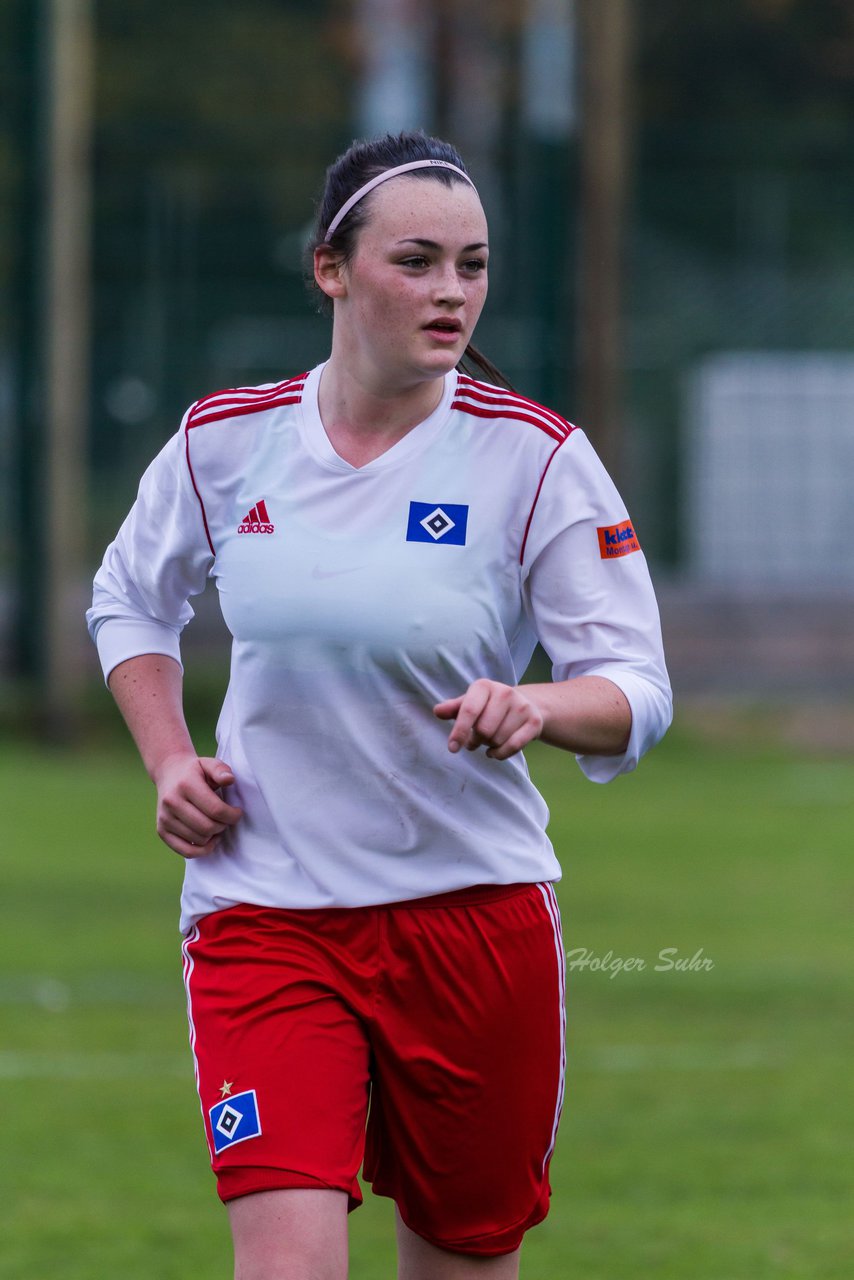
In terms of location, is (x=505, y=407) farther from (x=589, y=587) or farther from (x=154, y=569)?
(x=154, y=569)

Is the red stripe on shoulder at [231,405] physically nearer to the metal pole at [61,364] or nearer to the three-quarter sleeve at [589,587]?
the three-quarter sleeve at [589,587]

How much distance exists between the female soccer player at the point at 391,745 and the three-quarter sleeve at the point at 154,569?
2cm

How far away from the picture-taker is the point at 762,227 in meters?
23.2

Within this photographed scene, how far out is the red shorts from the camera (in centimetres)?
355

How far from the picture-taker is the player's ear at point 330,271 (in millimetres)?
3701

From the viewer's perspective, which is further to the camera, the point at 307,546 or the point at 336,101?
the point at 336,101

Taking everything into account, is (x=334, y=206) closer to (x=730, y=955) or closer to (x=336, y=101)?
(x=730, y=955)

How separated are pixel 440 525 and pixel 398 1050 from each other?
798mm

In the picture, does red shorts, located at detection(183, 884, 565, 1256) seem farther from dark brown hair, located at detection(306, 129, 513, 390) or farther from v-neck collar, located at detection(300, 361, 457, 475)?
dark brown hair, located at detection(306, 129, 513, 390)

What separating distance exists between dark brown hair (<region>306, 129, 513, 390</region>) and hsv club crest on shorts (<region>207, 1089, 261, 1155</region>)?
1284mm

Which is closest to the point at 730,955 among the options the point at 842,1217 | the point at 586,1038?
the point at 586,1038

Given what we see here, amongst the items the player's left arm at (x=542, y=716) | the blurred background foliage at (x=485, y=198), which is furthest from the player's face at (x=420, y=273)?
the blurred background foliage at (x=485, y=198)

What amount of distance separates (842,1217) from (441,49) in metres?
25.4

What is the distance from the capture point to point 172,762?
3.77 m
